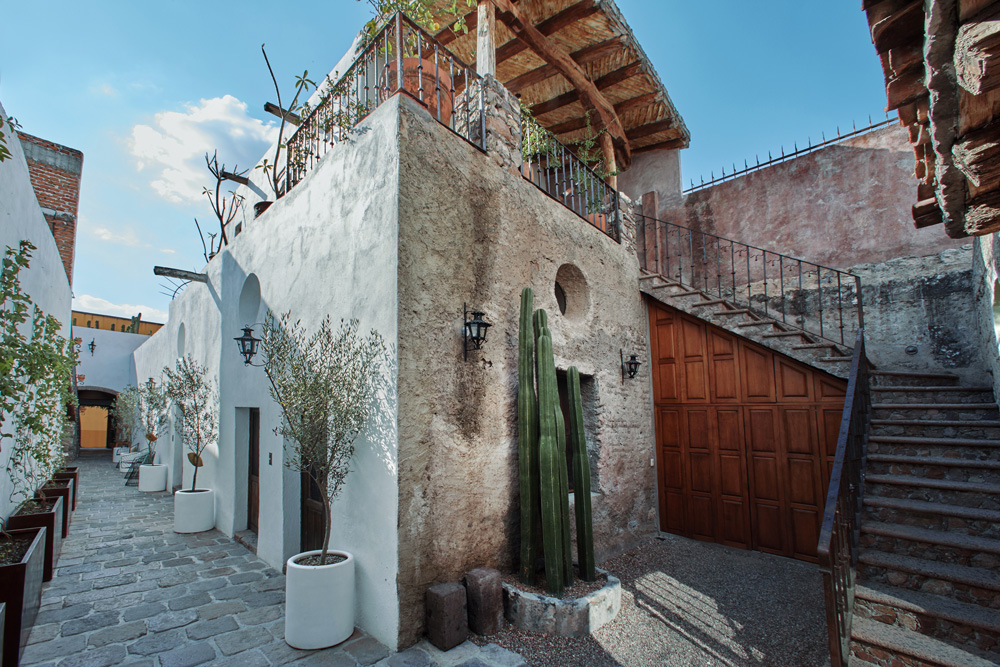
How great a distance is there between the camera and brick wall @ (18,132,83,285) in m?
11.4

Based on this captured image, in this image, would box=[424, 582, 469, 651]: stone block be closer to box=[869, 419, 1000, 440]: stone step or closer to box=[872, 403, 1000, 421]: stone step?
box=[869, 419, 1000, 440]: stone step

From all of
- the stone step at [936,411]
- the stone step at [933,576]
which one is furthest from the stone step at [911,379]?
the stone step at [933,576]

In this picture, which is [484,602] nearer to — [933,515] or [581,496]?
[581,496]

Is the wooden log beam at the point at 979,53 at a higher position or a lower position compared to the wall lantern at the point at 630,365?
higher

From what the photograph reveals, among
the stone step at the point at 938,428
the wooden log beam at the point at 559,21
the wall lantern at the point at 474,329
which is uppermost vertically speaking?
the wooden log beam at the point at 559,21

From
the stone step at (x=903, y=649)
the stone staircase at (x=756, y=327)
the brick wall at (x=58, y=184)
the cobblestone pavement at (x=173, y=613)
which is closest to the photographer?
the stone step at (x=903, y=649)

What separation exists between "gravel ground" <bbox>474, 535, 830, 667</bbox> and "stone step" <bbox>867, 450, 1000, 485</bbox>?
55.0 inches

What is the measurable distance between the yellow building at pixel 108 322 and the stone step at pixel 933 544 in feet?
75.1

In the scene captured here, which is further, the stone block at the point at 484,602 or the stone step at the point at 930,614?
the stone block at the point at 484,602

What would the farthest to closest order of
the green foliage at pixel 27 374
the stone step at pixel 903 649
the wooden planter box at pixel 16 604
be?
the green foliage at pixel 27 374, the wooden planter box at pixel 16 604, the stone step at pixel 903 649

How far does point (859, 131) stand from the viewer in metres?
7.05

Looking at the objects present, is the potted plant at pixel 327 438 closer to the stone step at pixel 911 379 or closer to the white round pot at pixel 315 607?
the white round pot at pixel 315 607

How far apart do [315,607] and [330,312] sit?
2404 millimetres

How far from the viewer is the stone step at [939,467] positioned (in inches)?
152
